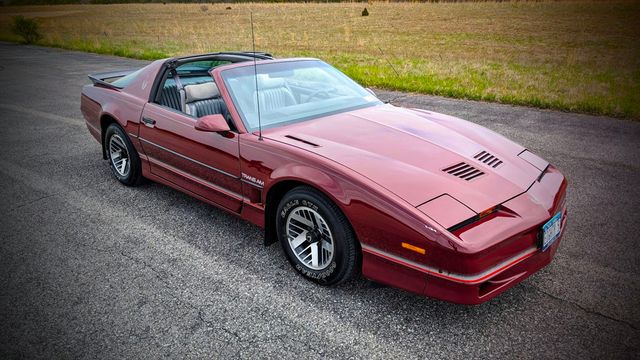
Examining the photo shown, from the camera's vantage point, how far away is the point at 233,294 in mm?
2582

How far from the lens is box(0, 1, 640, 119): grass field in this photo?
8.23 meters

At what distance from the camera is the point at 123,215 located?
364 cm

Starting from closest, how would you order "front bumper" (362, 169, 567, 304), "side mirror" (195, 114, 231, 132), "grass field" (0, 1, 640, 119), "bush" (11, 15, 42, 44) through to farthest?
1. "front bumper" (362, 169, 567, 304)
2. "side mirror" (195, 114, 231, 132)
3. "grass field" (0, 1, 640, 119)
4. "bush" (11, 15, 42, 44)

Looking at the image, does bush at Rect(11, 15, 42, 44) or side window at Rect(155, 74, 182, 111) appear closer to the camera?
side window at Rect(155, 74, 182, 111)

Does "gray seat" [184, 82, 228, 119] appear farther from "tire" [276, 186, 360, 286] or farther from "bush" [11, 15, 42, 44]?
"bush" [11, 15, 42, 44]

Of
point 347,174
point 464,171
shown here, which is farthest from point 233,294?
point 464,171

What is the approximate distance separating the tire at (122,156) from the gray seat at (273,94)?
1.56 m

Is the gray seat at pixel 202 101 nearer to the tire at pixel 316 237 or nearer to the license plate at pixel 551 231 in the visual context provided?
the tire at pixel 316 237

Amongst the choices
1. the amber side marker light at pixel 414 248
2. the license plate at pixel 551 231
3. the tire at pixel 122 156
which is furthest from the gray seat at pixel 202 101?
the license plate at pixel 551 231

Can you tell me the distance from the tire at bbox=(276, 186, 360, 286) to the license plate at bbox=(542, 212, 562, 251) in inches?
39.1

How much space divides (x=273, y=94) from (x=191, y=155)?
79 centimetres

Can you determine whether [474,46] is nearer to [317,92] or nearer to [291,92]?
[317,92]

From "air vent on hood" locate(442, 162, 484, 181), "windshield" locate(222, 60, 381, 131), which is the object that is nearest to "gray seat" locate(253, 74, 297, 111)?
"windshield" locate(222, 60, 381, 131)

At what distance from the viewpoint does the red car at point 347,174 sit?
2.06 m
